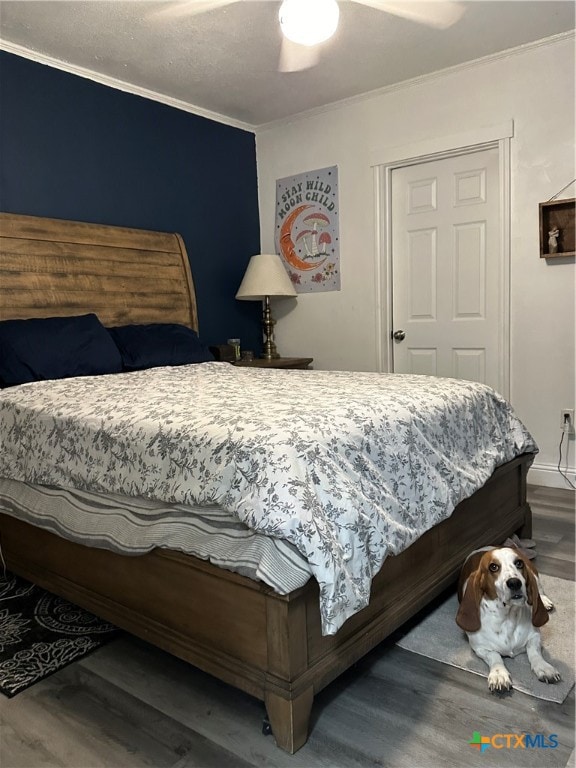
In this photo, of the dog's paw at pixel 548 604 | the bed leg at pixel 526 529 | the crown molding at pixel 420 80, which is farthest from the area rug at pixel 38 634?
the crown molding at pixel 420 80

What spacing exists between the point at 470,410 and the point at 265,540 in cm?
117

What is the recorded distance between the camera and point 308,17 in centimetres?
248

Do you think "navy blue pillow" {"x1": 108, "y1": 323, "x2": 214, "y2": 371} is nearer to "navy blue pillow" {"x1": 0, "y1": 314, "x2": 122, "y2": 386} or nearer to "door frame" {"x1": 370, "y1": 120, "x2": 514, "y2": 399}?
"navy blue pillow" {"x1": 0, "y1": 314, "x2": 122, "y2": 386}

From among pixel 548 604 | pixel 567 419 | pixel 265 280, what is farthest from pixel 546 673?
pixel 265 280

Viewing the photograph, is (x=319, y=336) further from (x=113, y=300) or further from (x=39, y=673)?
(x=39, y=673)

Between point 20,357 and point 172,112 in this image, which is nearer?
point 20,357

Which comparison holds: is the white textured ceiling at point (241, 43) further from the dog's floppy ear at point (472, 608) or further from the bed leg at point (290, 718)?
the bed leg at point (290, 718)

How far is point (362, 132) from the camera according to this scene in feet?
13.4

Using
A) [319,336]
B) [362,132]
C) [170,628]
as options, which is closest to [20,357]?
[170,628]

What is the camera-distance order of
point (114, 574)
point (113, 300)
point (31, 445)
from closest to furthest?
point (114, 574) → point (31, 445) → point (113, 300)

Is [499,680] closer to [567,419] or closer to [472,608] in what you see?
[472,608]

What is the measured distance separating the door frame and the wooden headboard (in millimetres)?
1285

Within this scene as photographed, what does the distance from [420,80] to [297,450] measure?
123 inches

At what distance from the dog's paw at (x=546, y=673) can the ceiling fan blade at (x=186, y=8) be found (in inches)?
115
